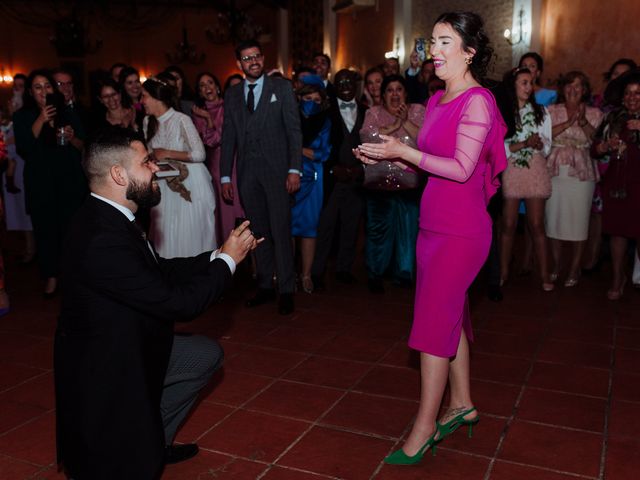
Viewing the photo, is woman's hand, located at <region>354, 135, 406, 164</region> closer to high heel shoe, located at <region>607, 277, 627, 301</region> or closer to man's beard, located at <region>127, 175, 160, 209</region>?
man's beard, located at <region>127, 175, 160, 209</region>

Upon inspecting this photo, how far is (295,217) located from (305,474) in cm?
302

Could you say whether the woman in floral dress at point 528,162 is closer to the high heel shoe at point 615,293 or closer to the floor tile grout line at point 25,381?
the high heel shoe at point 615,293

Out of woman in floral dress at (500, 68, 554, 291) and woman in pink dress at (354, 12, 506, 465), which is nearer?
woman in pink dress at (354, 12, 506, 465)

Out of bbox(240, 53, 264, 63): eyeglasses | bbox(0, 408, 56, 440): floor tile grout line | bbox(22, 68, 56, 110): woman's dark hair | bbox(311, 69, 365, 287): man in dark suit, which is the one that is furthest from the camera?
bbox(311, 69, 365, 287): man in dark suit

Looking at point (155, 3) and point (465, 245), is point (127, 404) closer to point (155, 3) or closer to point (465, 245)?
point (465, 245)

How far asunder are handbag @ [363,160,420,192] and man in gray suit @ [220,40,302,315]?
0.69 metres

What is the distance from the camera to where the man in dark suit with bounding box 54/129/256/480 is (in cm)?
199

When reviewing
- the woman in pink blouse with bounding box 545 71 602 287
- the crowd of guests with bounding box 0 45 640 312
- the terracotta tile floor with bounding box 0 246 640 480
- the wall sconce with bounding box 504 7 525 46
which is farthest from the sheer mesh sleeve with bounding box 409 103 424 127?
the wall sconce with bounding box 504 7 525 46

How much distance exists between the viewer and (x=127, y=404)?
2.02 meters

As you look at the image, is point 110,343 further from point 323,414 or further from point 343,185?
point 343,185

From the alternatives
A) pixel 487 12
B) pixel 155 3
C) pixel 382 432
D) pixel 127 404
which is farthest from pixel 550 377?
pixel 155 3

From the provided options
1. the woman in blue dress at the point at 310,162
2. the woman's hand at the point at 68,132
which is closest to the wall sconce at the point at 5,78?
the woman's hand at the point at 68,132

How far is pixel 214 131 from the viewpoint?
5.43 metres

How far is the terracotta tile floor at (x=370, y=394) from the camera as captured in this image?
2561 millimetres
